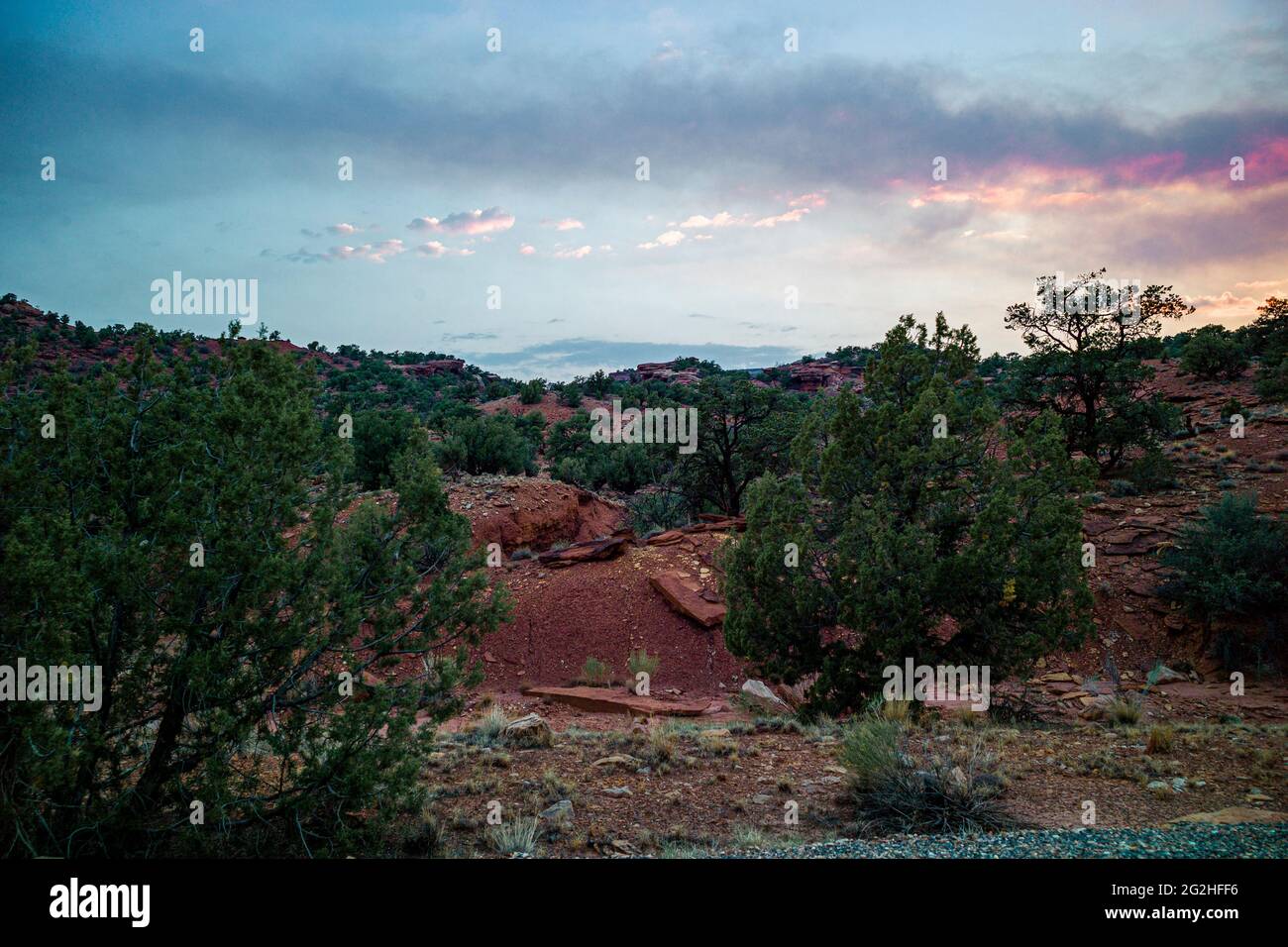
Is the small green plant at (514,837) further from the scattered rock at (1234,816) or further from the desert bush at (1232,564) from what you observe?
the desert bush at (1232,564)

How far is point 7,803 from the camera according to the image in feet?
15.7

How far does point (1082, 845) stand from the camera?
5527 millimetres

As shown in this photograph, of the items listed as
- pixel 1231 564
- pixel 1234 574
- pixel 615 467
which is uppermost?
pixel 615 467

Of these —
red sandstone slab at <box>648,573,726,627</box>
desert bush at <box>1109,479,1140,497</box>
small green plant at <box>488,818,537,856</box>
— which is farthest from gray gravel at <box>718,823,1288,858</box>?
desert bush at <box>1109,479,1140,497</box>

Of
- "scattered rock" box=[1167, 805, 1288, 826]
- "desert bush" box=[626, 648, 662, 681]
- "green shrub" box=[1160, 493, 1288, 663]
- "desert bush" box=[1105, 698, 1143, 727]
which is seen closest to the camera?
"scattered rock" box=[1167, 805, 1288, 826]

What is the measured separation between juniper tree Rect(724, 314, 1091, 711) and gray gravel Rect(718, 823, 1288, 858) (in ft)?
15.0

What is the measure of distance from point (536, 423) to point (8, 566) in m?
35.3

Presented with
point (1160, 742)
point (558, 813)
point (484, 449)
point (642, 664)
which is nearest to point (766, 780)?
point (558, 813)

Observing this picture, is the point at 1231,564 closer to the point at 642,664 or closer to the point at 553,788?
the point at 642,664

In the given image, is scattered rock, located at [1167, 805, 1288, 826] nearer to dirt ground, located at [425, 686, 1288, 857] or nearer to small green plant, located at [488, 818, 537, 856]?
dirt ground, located at [425, 686, 1288, 857]

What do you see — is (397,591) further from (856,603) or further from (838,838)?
(856,603)

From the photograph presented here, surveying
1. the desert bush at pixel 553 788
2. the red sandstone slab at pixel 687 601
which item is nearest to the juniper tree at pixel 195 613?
the desert bush at pixel 553 788

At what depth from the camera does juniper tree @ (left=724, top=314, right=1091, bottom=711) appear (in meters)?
10.7

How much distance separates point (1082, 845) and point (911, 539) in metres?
5.48
